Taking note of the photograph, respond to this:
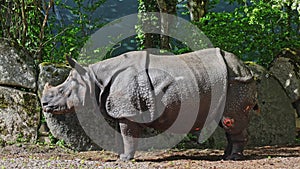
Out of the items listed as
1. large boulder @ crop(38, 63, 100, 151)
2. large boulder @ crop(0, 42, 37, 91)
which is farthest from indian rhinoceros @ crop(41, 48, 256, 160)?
large boulder @ crop(0, 42, 37, 91)

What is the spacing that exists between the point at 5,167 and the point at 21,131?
302 centimetres

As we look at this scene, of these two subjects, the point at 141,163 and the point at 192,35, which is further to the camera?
the point at 192,35

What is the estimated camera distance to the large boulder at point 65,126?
8250 millimetres

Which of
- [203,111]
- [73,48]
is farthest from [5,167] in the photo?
[73,48]

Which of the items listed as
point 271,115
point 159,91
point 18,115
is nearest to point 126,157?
point 159,91

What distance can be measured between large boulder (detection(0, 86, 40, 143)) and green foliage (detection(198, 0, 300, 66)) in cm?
364

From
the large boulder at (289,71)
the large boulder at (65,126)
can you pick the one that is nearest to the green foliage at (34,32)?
the large boulder at (65,126)

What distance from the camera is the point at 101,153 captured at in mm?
7875

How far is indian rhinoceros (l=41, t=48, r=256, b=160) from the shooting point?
21.1 ft

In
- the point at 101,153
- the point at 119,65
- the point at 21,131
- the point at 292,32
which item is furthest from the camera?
the point at 292,32

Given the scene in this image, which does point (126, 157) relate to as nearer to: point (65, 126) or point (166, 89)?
point (166, 89)

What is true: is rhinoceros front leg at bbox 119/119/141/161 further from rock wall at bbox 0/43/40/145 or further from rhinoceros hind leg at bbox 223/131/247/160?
rock wall at bbox 0/43/40/145

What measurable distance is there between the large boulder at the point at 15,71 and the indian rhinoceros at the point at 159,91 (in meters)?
2.02

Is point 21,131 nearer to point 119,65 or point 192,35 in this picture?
point 119,65
